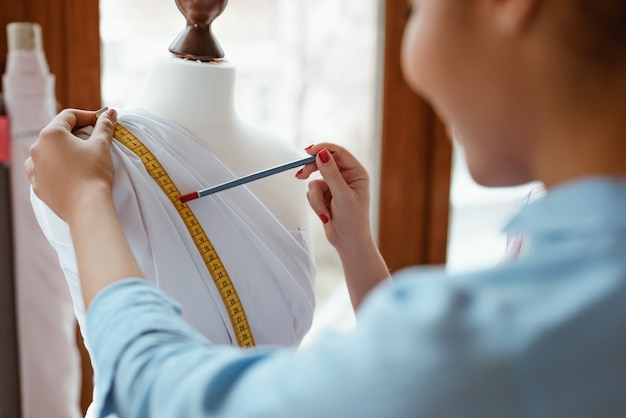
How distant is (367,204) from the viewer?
3.76ft

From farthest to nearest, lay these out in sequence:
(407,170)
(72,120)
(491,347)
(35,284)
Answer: (407,170)
(35,284)
(72,120)
(491,347)

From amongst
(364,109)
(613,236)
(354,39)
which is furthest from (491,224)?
(613,236)

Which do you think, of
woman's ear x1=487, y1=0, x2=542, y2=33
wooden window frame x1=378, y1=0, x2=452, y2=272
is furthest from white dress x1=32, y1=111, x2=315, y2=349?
wooden window frame x1=378, y1=0, x2=452, y2=272

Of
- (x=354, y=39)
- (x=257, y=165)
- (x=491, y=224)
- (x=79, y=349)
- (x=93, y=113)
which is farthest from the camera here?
(x=491, y=224)

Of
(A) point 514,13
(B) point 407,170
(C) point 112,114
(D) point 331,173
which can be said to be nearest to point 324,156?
(D) point 331,173

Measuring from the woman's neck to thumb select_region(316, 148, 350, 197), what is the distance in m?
0.17

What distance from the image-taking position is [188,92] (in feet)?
3.53

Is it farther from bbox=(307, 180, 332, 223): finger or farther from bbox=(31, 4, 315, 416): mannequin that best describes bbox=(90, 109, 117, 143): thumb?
bbox=(307, 180, 332, 223): finger

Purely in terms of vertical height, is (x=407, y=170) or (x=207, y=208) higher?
(x=207, y=208)

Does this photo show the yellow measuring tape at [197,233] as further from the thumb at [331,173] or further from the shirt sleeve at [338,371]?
the shirt sleeve at [338,371]

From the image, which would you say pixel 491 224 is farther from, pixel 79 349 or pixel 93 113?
pixel 93 113

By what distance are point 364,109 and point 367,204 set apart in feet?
5.99

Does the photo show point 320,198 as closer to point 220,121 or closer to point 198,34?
point 220,121

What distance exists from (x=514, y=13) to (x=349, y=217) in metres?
0.55
